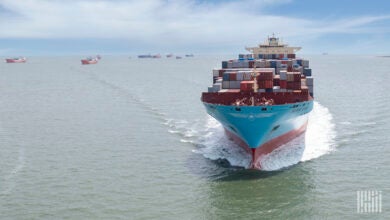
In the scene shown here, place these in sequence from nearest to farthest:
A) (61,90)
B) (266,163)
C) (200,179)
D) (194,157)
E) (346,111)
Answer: (200,179), (266,163), (194,157), (346,111), (61,90)

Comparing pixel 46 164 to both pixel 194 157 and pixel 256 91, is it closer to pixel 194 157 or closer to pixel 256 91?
pixel 194 157

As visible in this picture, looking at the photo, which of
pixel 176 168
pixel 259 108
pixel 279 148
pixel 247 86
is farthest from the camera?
pixel 279 148

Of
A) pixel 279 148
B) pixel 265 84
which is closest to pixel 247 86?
pixel 265 84

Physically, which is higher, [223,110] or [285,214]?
[223,110]

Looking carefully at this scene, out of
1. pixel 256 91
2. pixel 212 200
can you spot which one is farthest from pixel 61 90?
pixel 212 200

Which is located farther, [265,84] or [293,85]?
[293,85]

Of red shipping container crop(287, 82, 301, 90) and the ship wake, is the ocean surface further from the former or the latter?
red shipping container crop(287, 82, 301, 90)

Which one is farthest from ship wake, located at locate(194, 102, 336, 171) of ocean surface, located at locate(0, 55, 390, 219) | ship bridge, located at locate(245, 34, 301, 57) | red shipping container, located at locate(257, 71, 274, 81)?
ship bridge, located at locate(245, 34, 301, 57)

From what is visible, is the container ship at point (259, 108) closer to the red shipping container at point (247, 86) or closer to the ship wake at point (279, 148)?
the red shipping container at point (247, 86)

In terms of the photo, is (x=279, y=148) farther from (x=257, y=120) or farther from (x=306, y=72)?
(x=306, y=72)
